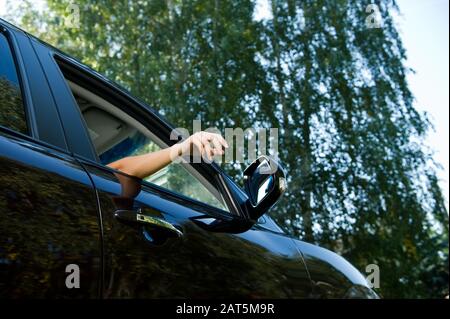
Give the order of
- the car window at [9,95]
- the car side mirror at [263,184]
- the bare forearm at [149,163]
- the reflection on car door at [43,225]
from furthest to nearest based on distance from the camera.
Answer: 1. the car side mirror at [263,184]
2. the bare forearm at [149,163]
3. the car window at [9,95]
4. the reflection on car door at [43,225]

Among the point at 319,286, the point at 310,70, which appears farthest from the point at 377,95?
the point at 319,286

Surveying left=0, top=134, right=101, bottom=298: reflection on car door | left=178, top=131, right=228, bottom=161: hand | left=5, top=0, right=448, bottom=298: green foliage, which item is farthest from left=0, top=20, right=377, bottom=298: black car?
left=5, top=0, right=448, bottom=298: green foliage

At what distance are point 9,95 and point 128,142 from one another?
0.84m

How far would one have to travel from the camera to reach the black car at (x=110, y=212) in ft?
3.95

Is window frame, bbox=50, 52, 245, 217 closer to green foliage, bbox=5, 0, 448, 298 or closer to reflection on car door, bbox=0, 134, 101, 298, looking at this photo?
reflection on car door, bbox=0, 134, 101, 298

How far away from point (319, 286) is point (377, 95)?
13855 mm

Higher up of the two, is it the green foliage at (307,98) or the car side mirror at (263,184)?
the green foliage at (307,98)

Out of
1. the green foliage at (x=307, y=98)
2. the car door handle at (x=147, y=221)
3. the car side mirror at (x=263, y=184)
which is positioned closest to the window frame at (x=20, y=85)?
the car door handle at (x=147, y=221)

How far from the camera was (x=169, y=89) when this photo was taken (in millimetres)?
14469

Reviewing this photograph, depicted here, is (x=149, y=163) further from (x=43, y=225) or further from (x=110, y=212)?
(x=43, y=225)

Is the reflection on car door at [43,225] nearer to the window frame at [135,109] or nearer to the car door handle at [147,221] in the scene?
the car door handle at [147,221]

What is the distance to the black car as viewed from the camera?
120cm

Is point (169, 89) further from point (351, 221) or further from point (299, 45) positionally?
point (351, 221)

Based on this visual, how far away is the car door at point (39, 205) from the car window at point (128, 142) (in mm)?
485
